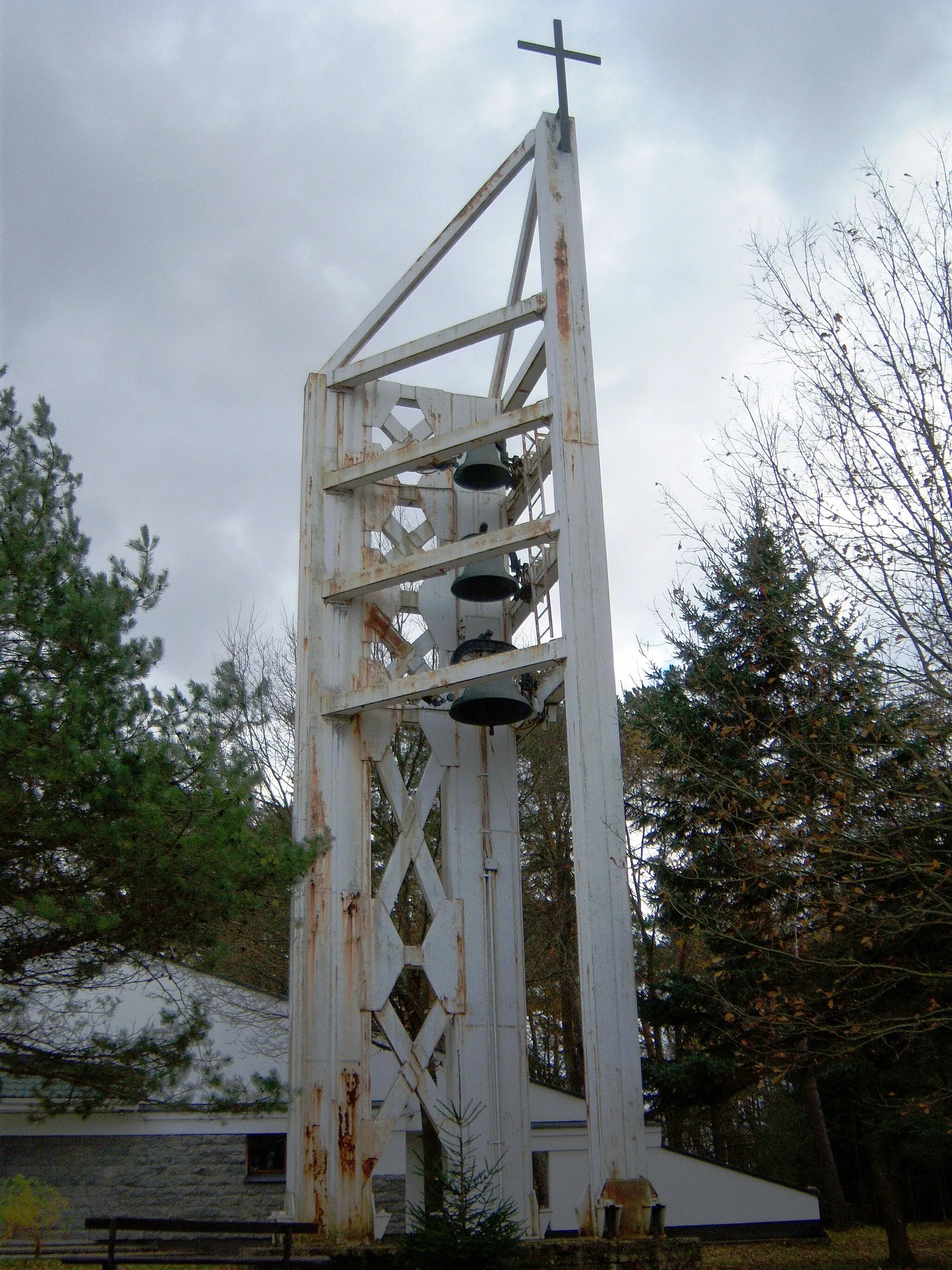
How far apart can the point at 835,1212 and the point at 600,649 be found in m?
13.6

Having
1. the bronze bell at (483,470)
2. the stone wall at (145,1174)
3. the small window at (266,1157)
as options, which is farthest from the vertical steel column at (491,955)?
the stone wall at (145,1174)

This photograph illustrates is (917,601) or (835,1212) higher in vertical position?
(917,601)

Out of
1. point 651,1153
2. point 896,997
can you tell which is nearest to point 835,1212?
point 651,1153

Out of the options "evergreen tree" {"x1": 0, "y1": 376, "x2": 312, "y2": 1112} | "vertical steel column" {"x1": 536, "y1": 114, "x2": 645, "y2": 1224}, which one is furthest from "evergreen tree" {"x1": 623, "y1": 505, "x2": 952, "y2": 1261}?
"evergreen tree" {"x1": 0, "y1": 376, "x2": 312, "y2": 1112}

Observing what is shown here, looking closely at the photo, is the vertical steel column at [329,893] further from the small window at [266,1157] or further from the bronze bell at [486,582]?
the small window at [266,1157]

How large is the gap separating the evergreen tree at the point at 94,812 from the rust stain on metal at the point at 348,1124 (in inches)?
50.8

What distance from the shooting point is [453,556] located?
8828 millimetres

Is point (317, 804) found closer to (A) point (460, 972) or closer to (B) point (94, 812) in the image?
(A) point (460, 972)

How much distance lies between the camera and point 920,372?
8.35 m

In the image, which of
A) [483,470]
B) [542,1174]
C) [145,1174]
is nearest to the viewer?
[483,470]

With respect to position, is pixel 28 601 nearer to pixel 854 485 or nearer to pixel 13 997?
pixel 13 997

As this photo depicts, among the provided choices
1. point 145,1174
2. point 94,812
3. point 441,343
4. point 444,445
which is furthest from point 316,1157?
point 441,343

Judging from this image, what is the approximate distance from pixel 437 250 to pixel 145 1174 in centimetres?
933

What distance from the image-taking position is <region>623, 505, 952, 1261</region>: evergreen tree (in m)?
8.77
